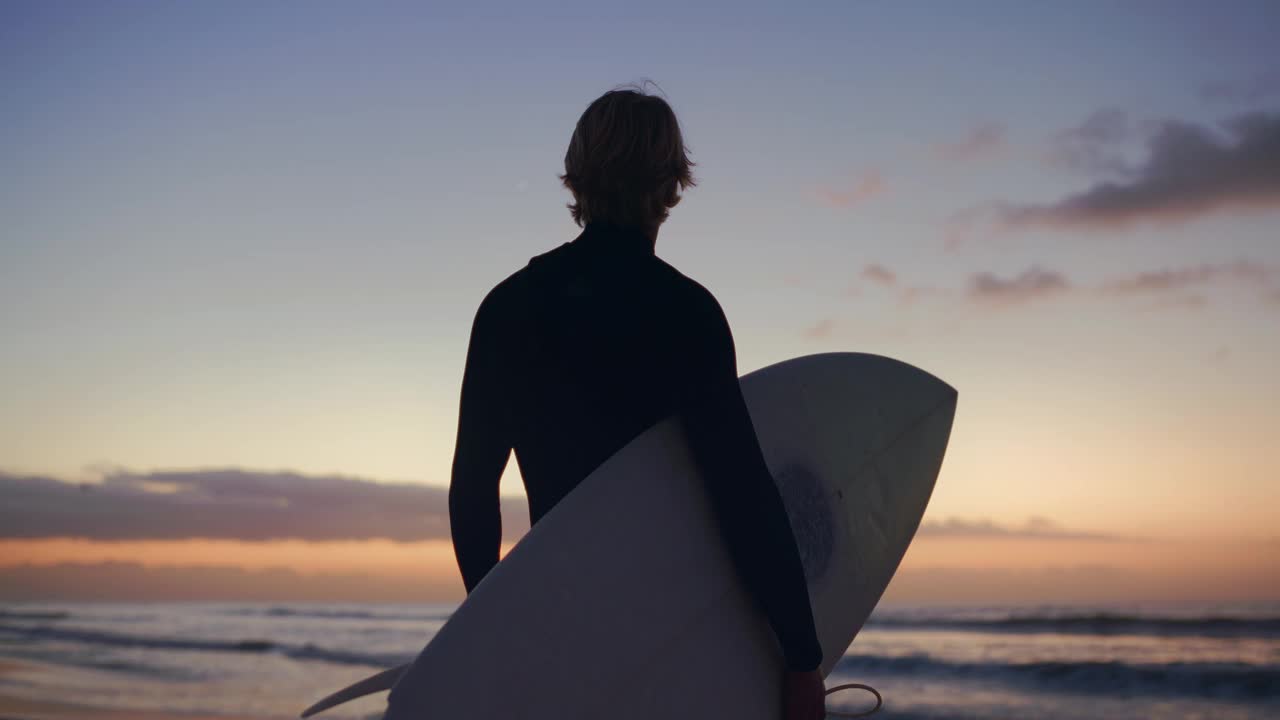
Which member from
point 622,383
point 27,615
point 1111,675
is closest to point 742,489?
point 622,383

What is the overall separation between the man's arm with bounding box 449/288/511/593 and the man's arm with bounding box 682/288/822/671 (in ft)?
0.94

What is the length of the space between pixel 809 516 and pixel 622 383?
24.9 inches

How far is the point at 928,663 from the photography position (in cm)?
1188

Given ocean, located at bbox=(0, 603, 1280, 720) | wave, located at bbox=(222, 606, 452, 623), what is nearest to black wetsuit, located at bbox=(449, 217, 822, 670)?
ocean, located at bbox=(0, 603, 1280, 720)

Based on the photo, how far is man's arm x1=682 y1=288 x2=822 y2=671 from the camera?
1313 mm

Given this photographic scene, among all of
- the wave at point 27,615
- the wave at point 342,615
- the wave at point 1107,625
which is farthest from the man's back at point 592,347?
the wave at point 27,615

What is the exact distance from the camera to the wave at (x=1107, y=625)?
538 inches

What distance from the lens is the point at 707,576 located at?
4.80ft

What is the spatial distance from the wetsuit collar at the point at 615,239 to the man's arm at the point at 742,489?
0.41 feet

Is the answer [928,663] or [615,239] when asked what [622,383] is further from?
[928,663]

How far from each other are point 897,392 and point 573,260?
1344 mm

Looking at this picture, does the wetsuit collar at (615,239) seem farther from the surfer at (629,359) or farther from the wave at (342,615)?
the wave at (342,615)

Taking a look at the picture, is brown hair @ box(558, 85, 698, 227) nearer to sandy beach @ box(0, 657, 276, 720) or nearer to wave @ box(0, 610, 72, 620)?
sandy beach @ box(0, 657, 276, 720)

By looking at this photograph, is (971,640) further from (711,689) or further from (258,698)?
(711,689)
